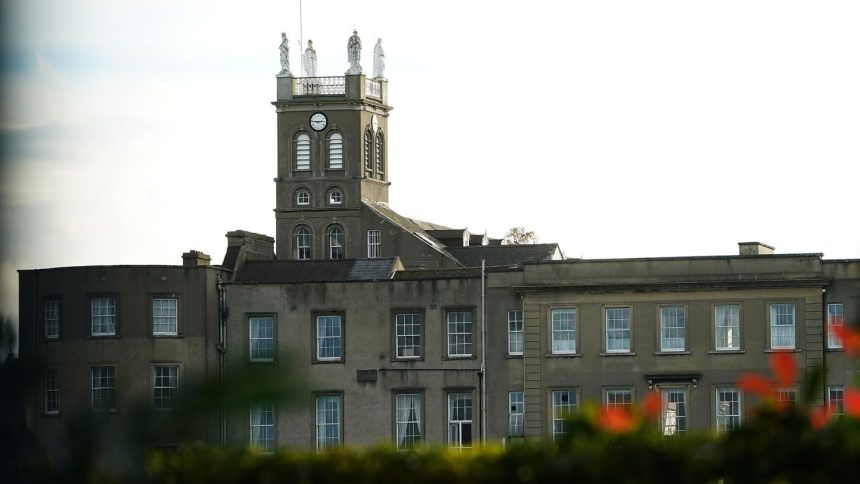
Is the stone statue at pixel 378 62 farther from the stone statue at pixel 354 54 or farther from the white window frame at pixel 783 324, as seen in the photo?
the white window frame at pixel 783 324

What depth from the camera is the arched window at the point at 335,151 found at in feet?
358

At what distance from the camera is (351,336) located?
2296 inches

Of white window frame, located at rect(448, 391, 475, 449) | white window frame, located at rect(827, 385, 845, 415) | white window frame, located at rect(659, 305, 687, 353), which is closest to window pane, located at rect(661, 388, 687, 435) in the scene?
white window frame, located at rect(659, 305, 687, 353)

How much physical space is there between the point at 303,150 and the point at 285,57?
6.13 meters

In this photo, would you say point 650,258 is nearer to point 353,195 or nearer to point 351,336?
point 351,336

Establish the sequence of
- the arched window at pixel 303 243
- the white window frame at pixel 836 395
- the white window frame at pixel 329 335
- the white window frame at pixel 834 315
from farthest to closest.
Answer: the arched window at pixel 303 243 → the white window frame at pixel 329 335 → the white window frame at pixel 834 315 → the white window frame at pixel 836 395

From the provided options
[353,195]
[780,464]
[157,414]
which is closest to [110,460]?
[157,414]

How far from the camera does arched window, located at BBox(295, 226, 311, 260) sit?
341 ft

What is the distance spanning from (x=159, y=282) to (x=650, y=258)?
15359 millimetres

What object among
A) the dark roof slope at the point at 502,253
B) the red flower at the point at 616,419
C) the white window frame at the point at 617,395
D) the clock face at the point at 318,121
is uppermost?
the clock face at the point at 318,121

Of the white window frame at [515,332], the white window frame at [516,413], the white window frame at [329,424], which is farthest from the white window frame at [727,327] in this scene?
the white window frame at [329,424]

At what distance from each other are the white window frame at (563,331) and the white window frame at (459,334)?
264 cm

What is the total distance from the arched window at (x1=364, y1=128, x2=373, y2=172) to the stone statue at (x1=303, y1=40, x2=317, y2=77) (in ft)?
16.4

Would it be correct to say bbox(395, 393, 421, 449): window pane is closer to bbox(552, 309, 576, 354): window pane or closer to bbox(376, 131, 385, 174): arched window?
bbox(552, 309, 576, 354): window pane
